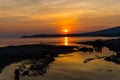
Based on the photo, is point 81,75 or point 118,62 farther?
point 118,62

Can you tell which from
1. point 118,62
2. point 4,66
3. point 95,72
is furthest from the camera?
point 118,62

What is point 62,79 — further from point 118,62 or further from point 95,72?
point 118,62

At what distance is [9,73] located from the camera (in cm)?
3884

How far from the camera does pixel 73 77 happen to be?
36.8 metres

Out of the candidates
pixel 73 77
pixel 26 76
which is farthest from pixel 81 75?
pixel 26 76

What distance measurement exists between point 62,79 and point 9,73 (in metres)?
8.74

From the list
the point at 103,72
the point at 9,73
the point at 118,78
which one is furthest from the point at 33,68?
the point at 118,78

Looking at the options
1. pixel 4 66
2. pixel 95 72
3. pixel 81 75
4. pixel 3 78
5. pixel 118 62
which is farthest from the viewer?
pixel 118 62

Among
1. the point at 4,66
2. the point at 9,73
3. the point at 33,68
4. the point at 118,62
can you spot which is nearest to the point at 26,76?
Result: the point at 9,73

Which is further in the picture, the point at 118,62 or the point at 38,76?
the point at 118,62

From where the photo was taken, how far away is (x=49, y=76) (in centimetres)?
3716

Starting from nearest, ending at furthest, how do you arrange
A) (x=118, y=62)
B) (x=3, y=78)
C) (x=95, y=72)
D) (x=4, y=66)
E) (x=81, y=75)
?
(x=3, y=78) → (x=81, y=75) → (x=95, y=72) → (x=4, y=66) → (x=118, y=62)

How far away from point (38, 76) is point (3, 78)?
4.77m

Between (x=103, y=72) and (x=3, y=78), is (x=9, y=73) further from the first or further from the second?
(x=103, y=72)
